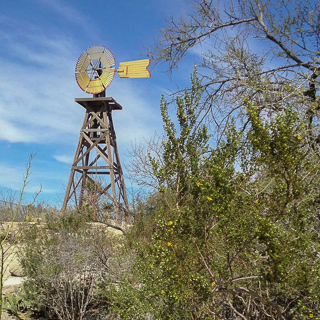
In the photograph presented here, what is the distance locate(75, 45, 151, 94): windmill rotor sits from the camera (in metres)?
14.2

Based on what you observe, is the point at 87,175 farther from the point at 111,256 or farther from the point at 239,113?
the point at 239,113

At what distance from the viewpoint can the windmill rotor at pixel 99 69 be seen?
1421 cm

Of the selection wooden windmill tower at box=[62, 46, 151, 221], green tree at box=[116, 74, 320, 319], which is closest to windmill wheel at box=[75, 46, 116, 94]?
wooden windmill tower at box=[62, 46, 151, 221]

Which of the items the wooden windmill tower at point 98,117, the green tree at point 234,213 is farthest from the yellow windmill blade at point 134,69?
the green tree at point 234,213

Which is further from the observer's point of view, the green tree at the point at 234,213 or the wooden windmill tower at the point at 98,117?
the wooden windmill tower at the point at 98,117

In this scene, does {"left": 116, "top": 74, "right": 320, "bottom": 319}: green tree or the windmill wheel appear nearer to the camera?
{"left": 116, "top": 74, "right": 320, "bottom": 319}: green tree

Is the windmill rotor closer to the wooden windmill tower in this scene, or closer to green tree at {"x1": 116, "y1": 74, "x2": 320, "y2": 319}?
the wooden windmill tower

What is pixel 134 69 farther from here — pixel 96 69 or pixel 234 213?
pixel 234 213

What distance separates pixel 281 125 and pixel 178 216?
97 cm

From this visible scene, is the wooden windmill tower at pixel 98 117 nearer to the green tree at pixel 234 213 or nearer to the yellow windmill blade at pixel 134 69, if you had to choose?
the yellow windmill blade at pixel 134 69

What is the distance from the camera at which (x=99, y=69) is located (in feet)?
49.4

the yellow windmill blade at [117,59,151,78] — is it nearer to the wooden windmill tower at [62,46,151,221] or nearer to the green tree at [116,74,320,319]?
the wooden windmill tower at [62,46,151,221]

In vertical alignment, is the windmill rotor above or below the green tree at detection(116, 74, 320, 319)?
above

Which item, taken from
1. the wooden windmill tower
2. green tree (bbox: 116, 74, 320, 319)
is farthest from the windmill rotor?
green tree (bbox: 116, 74, 320, 319)
